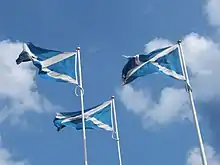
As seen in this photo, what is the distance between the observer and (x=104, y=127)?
35.2 meters

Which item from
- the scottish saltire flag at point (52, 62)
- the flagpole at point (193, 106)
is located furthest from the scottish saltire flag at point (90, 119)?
the flagpole at point (193, 106)

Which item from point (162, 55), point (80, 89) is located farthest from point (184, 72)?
point (80, 89)

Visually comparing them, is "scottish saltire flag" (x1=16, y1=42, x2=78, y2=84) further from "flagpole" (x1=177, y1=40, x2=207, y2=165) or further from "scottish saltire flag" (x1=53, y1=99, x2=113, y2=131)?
"flagpole" (x1=177, y1=40, x2=207, y2=165)

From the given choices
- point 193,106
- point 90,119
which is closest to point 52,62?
point 90,119

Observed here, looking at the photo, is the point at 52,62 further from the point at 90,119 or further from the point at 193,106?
the point at 193,106

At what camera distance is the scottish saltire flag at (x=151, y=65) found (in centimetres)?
2866

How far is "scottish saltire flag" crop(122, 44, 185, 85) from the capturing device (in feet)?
94.0

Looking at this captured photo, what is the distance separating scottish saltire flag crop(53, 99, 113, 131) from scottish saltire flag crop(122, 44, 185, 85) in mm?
6404

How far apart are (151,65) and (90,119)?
25.7 ft

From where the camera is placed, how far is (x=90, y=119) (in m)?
34.6

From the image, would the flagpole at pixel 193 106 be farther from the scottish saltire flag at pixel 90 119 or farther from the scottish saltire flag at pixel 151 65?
the scottish saltire flag at pixel 90 119

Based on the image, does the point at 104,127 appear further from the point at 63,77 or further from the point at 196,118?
the point at 196,118

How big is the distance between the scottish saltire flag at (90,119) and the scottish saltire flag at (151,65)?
640cm

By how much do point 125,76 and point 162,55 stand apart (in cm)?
246
